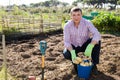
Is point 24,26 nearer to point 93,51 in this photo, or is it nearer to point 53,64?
point 53,64

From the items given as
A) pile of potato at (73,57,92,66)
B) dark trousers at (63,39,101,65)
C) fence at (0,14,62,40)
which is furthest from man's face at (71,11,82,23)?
fence at (0,14,62,40)

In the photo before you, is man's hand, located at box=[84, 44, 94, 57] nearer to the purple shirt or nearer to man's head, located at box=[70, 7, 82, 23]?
the purple shirt

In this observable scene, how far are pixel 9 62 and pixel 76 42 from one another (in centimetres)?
187

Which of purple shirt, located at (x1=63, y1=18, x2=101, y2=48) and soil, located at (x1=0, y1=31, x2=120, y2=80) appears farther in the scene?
soil, located at (x1=0, y1=31, x2=120, y2=80)

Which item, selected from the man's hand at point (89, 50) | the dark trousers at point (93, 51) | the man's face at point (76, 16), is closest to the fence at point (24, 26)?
the dark trousers at point (93, 51)

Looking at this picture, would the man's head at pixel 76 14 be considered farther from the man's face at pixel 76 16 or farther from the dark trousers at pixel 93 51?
the dark trousers at pixel 93 51

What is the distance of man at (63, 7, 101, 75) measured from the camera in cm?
384

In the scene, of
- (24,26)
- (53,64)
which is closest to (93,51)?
(53,64)

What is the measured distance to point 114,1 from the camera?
152 feet

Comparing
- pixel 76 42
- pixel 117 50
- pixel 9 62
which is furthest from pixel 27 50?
pixel 76 42

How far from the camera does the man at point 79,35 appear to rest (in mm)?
3836

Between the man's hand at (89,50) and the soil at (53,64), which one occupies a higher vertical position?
the man's hand at (89,50)

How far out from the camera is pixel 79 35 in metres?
4.00

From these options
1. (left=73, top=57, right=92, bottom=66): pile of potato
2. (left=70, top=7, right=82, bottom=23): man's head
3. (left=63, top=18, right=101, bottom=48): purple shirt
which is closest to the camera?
(left=73, top=57, right=92, bottom=66): pile of potato
